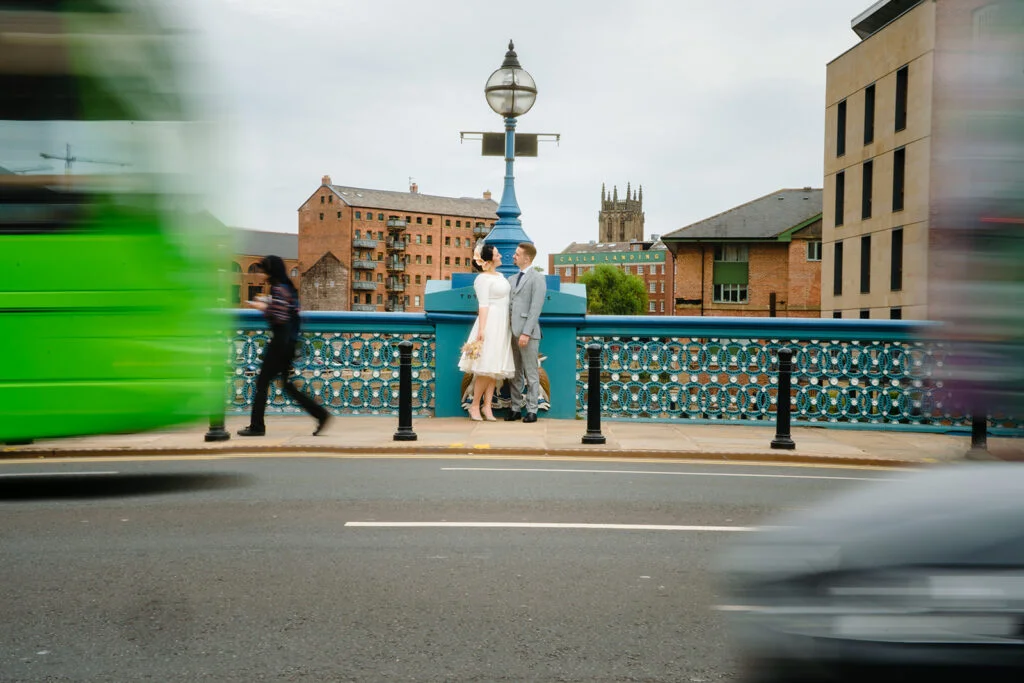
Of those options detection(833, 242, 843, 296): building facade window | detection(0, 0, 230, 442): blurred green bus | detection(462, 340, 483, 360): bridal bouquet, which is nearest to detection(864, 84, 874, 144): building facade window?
detection(833, 242, 843, 296): building facade window

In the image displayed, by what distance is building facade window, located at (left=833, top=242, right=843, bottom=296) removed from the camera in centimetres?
4619

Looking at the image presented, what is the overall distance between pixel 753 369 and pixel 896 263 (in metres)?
30.9

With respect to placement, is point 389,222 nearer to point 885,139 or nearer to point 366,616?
point 885,139

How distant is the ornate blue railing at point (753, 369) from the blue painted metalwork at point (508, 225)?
1519mm

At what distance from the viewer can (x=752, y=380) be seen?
12.7 meters

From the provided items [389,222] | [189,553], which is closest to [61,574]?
[189,553]

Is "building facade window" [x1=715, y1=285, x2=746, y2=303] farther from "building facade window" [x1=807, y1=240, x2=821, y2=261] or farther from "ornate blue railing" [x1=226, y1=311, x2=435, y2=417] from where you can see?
"ornate blue railing" [x1=226, y1=311, x2=435, y2=417]

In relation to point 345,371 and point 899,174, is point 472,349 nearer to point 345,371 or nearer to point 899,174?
point 345,371

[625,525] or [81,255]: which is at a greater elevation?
[81,255]

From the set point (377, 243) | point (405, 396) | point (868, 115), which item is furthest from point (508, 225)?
point (377, 243)

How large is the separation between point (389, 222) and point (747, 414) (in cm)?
13017

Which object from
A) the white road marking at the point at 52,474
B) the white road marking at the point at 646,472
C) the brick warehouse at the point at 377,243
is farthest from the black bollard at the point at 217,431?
the brick warehouse at the point at 377,243

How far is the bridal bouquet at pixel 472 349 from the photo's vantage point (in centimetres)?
1170

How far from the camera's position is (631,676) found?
146 inches
